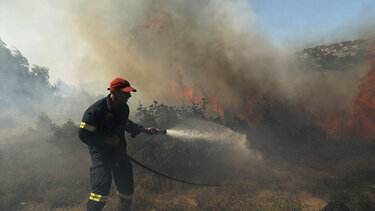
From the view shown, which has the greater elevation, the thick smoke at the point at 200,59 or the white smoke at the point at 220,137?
the thick smoke at the point at 200,59

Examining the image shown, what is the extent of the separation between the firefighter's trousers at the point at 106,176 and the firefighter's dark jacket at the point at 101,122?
29 centimetres

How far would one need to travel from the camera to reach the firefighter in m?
3.59

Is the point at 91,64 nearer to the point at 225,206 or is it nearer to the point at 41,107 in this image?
the point at 41,107

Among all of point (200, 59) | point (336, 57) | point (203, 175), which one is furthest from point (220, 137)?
point (336, 57)

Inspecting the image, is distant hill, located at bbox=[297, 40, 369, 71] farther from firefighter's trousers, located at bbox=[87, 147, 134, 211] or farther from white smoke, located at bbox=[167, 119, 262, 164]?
→ firefighter's trousers, located at bbox=[87, 147, 134, 211]

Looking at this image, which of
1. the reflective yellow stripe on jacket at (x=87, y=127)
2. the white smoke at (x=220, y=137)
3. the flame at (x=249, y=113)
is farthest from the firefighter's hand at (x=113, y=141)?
the flame at (x=249, y=113)

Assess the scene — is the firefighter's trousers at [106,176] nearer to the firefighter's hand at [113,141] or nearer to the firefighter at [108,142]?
the firefighter at [108,142]

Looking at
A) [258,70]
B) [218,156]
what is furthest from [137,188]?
[258,70]

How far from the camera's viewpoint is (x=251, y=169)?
7.58 m

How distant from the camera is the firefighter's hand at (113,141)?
3896 mm

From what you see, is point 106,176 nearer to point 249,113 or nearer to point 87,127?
point 87,127

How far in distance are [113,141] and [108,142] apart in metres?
0.08

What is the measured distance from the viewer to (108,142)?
391cm

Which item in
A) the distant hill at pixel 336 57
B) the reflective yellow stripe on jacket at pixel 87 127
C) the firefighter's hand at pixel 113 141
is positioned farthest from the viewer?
the distant hill at pixel 336 57
